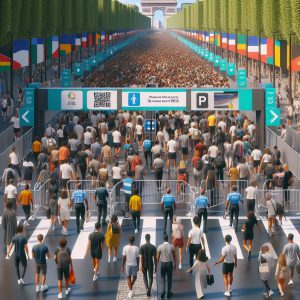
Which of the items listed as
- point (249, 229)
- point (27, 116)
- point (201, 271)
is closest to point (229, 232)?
point (249, 229)

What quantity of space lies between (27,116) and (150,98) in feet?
16.7

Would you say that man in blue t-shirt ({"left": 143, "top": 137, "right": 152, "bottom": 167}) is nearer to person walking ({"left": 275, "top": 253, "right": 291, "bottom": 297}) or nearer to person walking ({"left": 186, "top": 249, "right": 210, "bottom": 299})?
person walking ({"left": 275, "top": 253, "right": 291, "bottom": 297})

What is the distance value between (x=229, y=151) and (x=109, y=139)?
632cm

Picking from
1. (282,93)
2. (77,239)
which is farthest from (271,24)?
(77,239)

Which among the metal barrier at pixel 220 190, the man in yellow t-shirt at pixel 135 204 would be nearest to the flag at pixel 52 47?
the metal barrier at pixel 220 190

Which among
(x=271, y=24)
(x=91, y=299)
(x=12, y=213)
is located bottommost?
(x=91, y=299)

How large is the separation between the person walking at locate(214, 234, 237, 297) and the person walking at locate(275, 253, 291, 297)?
2.92ft

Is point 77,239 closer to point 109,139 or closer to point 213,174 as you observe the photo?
point 213,174

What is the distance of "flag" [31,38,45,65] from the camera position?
7262 centimetres

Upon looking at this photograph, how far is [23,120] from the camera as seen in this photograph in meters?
40.5

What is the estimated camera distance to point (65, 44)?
93.0m

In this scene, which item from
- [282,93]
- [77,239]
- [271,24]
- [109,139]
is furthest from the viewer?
[282,93]

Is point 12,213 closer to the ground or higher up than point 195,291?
higher up

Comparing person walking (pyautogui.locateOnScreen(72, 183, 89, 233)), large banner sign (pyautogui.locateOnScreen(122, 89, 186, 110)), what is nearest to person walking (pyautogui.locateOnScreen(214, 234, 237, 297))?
person walking (pyautogui.locateOnScreen(72, 183, 89, 233))
